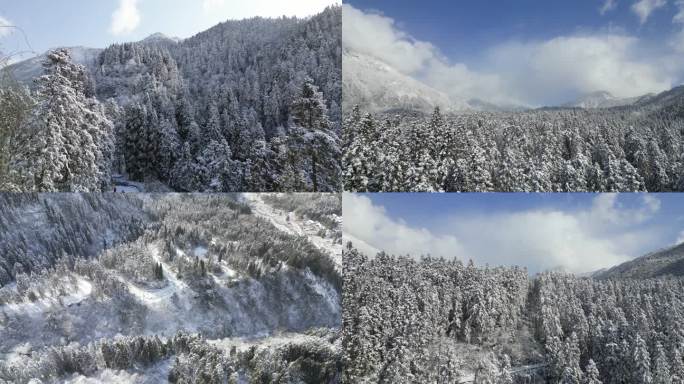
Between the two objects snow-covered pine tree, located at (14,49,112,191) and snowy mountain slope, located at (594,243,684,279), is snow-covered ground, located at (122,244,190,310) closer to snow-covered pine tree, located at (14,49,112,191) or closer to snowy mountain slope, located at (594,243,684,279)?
snow-covered pine tree, located at (14,49,112,191)

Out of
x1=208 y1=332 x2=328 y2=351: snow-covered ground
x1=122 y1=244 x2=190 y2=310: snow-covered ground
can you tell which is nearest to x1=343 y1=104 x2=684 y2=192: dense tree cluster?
x1=208 y1=332 x2=328 y2=351: snow-covered ground

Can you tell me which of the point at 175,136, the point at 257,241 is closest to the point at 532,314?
the point at 257,241

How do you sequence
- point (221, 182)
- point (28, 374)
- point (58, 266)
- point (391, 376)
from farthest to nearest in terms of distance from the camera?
1. point (221, 182)
2. point (391, 376)
3. point (58, 266)
4. point (28, 374)

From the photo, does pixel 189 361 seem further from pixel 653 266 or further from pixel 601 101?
pixel 601 101

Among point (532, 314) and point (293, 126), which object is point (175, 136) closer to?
point (293, 126)

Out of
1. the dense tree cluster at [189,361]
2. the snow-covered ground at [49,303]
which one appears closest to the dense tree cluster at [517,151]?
the dense tree cluster at [189,361]

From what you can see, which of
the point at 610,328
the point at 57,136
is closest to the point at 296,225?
the point at 610,328
